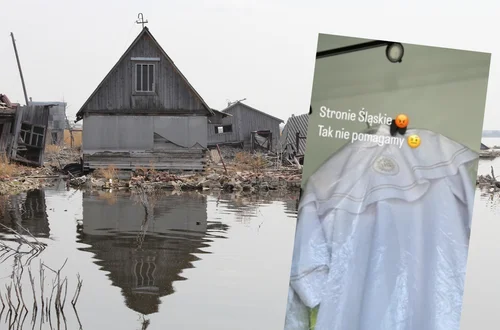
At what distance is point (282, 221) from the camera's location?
18.1m

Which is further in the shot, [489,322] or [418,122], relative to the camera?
[489,322]

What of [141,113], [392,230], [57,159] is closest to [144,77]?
[141,113]

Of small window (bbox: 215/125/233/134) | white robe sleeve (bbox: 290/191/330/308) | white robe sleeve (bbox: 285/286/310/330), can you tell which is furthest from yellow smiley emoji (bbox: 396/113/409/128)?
small window (bbox: 215/125/233/134)

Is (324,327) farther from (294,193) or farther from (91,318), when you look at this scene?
(294,193)

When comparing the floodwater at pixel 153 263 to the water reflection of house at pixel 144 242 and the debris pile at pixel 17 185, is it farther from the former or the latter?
the debris pile at pixel 17 185

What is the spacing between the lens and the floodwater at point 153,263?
857cm

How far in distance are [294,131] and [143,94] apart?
1790cm

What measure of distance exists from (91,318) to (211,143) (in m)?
43.0

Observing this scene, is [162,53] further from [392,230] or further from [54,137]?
[54,137]

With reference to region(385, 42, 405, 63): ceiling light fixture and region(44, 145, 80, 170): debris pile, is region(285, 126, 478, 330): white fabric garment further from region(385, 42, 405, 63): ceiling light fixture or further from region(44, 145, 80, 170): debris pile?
region(44, 145, 80, 170): debris pile

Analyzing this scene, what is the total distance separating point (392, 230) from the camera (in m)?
3.02

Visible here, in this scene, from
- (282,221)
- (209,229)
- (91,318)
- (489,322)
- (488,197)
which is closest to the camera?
(91,318)

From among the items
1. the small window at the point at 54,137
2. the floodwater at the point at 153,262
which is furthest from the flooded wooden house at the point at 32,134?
the small window at the point at 54,137

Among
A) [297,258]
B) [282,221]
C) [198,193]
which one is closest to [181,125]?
[198,193]
